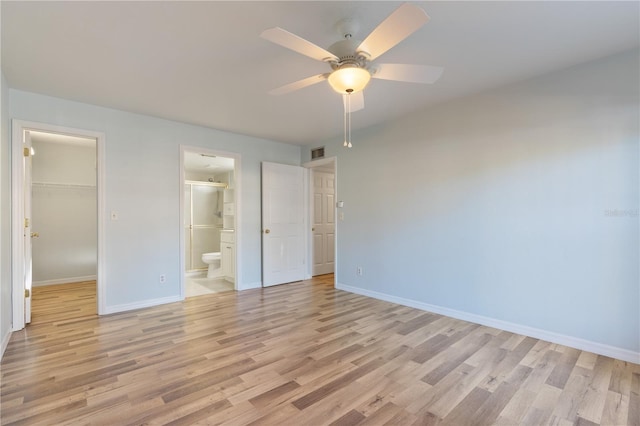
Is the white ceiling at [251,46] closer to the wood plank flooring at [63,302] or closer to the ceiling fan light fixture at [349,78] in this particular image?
the ceiling fan light fixture at [349,78]

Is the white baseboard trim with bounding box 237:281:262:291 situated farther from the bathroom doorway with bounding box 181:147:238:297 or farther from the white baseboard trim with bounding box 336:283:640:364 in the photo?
the white baseboard trim with bounding box 336:283:640:364

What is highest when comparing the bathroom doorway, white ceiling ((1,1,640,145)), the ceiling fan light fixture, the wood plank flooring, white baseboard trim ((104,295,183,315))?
white ceiling ((1,1,640,145))

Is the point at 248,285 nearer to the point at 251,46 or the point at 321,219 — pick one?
the point at 321,219

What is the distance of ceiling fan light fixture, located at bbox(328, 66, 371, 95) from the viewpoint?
6.39 feet

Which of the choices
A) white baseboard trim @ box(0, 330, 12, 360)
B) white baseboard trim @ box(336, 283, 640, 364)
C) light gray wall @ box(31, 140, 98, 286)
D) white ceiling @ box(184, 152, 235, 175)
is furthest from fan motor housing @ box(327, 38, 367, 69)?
light gray wall @ box(31, 140, 98, 286)

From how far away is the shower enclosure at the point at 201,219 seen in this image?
6367mm

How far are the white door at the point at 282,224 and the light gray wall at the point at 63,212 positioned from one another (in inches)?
133

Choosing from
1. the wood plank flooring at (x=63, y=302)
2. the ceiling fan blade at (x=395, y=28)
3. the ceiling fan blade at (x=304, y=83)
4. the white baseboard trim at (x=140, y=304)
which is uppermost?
the ceiling fan blade at (x=395, y=28)

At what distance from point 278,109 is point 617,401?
3.81 meters

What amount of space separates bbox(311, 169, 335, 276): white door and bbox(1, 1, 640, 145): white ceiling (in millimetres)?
2607

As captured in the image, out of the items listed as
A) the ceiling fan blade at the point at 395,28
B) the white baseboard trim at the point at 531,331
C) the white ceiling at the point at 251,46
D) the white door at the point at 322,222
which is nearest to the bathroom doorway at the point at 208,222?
the white door at the point at 322,222

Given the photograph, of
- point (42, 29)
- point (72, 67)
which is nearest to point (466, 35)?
point (42, 29)

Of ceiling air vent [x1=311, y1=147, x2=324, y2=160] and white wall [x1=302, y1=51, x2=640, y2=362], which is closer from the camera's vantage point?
white wall [x1=302, y1=51, x2=640, y2=362]

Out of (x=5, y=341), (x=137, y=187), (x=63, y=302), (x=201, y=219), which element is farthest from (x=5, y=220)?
(x=201, y=219)
